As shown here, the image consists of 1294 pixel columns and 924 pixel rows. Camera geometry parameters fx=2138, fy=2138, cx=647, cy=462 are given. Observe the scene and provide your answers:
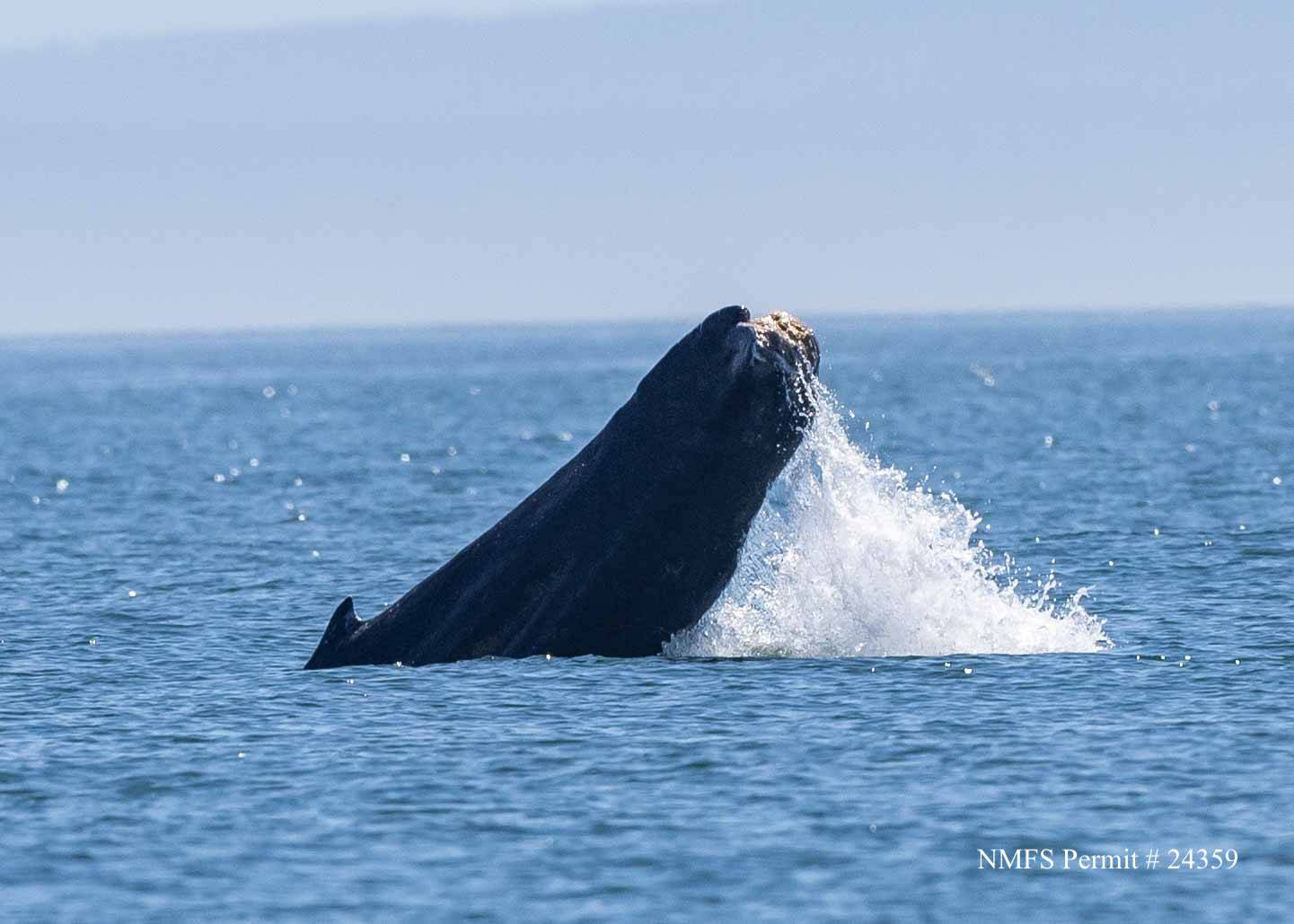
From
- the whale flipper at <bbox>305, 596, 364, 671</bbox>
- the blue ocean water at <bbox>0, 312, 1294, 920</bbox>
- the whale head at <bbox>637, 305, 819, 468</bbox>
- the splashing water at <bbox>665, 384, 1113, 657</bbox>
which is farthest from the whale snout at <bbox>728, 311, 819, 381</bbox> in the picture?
the whale flipper at <bbox>305, 596, 364, 671</bbox>

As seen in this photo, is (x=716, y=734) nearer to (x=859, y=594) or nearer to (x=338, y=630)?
(x=338, y=630)

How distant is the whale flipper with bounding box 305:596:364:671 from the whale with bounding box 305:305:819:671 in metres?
0.48

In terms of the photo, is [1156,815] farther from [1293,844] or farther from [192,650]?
[192,650]

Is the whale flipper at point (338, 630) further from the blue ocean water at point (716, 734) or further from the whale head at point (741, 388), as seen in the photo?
the whale head at point (741, 388)

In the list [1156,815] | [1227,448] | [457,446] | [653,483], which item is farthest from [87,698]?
[457,446]

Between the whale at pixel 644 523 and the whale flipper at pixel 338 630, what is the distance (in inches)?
18.7

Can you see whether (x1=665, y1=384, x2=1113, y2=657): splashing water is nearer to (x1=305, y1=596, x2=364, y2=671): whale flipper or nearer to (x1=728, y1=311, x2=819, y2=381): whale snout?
(x1=728, y1=311, x2=819, y2=381): whale snout

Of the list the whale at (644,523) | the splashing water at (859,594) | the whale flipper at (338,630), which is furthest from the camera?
the splashing water at (859,594)

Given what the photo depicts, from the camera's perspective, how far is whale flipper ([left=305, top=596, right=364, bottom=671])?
23219 mm

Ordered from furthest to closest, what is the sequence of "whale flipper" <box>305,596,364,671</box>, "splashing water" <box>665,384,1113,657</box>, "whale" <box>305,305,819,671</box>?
1. "splashing water" <box>665,384,1113,657</box>
2. "whale flipper" <box>305,596,364,671</box>
3. "whale" <box>305,305,819,671</box>

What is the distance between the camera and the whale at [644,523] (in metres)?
20.8

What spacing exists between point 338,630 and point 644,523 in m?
4.13

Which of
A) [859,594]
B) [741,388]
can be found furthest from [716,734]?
[859,594]

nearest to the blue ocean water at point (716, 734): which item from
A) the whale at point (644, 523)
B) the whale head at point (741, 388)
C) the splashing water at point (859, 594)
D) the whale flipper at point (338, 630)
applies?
the splashing water at point (859, 594)
